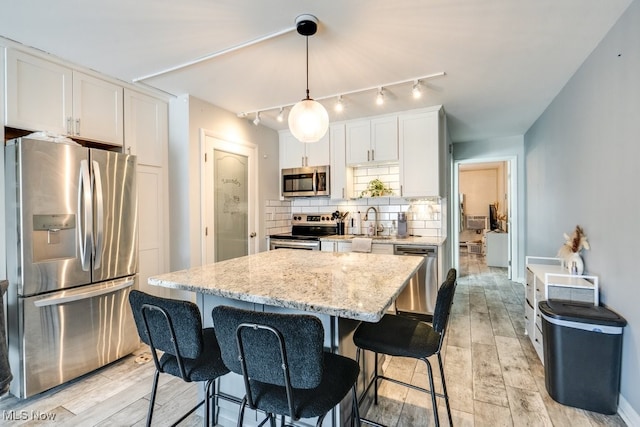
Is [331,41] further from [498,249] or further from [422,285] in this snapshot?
[498,249]

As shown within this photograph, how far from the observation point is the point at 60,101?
2.36 metres

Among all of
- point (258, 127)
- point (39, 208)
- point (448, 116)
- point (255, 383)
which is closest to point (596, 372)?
point (255, 383)

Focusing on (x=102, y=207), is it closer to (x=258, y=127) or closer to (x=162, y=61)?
(x=162, y=61)

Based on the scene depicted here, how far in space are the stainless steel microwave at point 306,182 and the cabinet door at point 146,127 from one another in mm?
1681

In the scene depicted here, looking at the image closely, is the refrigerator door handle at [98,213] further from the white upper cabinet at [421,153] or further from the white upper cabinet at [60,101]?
the white upper cabinet at [421,153]

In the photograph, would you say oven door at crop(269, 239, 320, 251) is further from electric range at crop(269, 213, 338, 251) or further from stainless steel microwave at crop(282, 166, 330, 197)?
stainless steel microwave at crop(282, 166, 330, 197)

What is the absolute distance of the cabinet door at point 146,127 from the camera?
284 cm

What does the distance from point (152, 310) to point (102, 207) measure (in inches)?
60.2

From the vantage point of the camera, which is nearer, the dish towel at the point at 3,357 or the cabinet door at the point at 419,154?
the dish towel at the point at 3,357

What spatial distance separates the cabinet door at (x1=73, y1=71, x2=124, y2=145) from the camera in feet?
8.11

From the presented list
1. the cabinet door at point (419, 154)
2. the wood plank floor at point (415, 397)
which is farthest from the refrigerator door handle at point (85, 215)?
the cabinet door at point (419, 154)

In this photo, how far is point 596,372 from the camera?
187cm

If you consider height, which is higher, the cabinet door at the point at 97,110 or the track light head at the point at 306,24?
the track light head at the point at 306,24

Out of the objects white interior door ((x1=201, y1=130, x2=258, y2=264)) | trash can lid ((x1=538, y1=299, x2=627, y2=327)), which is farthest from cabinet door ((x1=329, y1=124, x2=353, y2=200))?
trash can lid ((x1=538, y1=299, x2=627, y2=327))
